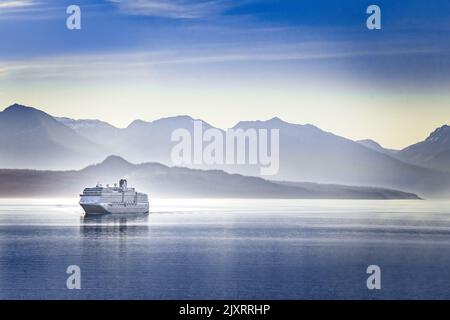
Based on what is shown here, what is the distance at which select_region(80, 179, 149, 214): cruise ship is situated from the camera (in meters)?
157

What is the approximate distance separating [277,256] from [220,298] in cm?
2481

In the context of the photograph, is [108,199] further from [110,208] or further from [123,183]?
[123,183]

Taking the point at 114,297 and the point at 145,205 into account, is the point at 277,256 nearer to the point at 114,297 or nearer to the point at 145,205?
the point at 114,297

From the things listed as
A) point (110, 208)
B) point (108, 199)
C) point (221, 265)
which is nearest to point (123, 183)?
point (108, 199)

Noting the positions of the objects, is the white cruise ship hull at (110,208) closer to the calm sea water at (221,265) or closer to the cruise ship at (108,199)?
the cruise ship at (108,199)

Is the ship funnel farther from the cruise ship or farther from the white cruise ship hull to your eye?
the white cruise ship hull

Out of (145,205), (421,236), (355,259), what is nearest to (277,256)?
(355,259)

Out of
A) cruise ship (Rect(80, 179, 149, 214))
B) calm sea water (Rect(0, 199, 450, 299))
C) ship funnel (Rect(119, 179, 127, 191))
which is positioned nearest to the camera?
calm sea water (Rect(0, 199, 450, 299))

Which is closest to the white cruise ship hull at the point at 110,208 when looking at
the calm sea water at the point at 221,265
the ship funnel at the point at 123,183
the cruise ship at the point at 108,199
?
the cruise ship at the point at 108,199

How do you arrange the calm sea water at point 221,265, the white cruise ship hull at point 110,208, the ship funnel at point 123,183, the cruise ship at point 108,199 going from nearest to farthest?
1. the calm sea water at point 221,265
2. the cruise ship at point 108,199
3. the ship funnel at point 123,183
4. the white cruise ship hull at point 110,208

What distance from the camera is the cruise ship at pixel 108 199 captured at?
157375 mm

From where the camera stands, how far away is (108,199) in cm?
15900

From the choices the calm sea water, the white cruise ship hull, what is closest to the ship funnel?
the white cruise ship hull

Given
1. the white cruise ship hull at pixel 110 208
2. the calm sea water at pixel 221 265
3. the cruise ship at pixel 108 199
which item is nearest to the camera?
the calm sea water at pixel 221 265
